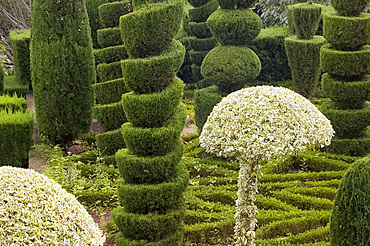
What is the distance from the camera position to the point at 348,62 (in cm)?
1026

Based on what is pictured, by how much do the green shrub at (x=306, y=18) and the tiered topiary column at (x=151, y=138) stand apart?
24.4 feet

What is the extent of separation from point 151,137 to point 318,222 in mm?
3094

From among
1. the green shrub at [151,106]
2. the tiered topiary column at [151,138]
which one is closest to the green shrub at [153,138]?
the tiered topiary column at [151,138]

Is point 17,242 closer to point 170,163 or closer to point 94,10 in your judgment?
point 170,163

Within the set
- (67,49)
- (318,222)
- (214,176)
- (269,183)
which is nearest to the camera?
(318,222)

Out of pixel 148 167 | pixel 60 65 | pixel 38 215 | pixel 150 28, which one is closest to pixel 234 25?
pixel 60 65

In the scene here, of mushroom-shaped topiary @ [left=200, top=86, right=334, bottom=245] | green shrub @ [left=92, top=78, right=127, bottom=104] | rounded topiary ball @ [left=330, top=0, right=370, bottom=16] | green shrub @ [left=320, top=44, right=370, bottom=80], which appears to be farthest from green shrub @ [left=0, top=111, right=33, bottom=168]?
rounded topiary ball @ [left=330, top=0, right=370, bottom=16]

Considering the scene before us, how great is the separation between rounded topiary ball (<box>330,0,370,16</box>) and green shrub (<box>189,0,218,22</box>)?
22.1 feet

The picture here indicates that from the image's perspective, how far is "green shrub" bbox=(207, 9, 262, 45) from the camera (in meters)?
11.3

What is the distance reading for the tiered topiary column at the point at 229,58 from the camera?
1108 centimetres

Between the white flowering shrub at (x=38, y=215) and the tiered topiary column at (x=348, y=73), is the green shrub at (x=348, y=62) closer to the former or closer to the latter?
the tiered topiary column at (x=348, y=73)

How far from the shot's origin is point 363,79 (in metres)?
10.5

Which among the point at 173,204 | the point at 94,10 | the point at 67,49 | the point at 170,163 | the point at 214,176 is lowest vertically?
the point at 214,176

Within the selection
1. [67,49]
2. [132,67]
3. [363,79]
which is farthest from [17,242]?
[363,79]
